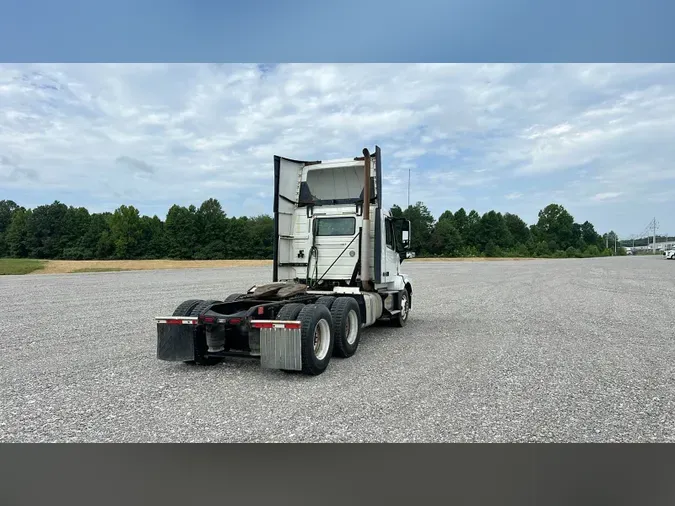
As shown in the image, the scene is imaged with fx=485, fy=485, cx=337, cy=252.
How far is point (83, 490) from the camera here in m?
3.51

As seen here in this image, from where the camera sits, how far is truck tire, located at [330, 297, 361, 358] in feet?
23.4

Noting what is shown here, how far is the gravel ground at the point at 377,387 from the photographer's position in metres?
4.45

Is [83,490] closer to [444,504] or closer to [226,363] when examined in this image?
[444,504]

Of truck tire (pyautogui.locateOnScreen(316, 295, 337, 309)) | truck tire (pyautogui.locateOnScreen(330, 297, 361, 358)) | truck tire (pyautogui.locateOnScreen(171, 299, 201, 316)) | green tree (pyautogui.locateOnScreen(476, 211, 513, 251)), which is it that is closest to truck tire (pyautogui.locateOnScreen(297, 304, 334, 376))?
truck tire (pyautogui.locateOnScreen(330, 297, 361, 358))

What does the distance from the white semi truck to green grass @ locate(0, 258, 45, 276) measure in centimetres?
2678

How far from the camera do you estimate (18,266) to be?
31.4 meters

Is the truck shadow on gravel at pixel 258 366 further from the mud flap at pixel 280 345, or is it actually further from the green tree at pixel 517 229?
the green tree at pixel 517 229

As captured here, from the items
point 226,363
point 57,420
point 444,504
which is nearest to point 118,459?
point 57,420

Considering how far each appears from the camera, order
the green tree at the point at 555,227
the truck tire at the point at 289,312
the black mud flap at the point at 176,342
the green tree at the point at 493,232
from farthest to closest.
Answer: the green tree at the point at 493,232 → the green tree at the point at 555,227 → the black mud flap at the point at 176,342 → the truck tire at the point at 289,312

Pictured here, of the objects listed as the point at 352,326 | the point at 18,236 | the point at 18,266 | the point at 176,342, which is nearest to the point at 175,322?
the point at 176,342

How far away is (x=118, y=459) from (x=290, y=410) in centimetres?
166

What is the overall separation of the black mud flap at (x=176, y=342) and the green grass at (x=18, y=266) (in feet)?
90.9

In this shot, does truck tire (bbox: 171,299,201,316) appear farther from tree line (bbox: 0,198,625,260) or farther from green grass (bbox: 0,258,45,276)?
green grass (bbox: 0,258,45,276)

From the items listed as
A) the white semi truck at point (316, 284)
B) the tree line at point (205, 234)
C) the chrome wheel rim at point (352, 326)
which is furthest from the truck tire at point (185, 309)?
the tree line at point (205, 234)
